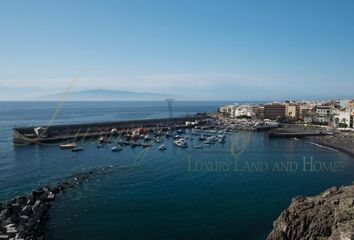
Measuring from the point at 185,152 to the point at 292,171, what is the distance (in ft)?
26.4

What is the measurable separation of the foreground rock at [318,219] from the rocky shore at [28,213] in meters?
6.43

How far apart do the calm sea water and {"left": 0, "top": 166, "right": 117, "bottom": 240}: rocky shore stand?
37cm

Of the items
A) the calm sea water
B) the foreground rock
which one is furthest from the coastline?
the foreground rock

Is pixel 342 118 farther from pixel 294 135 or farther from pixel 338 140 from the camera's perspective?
pixel 338 140

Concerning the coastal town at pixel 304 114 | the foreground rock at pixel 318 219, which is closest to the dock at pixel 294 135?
the coastal town at pixel 304 114

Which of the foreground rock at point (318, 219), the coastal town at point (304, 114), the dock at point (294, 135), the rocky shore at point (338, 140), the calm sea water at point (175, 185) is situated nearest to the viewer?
the foreground rock at point (318, 219)

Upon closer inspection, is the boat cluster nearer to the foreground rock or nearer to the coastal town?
the coastal town

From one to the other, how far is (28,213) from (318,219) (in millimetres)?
8372

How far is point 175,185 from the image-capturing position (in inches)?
637

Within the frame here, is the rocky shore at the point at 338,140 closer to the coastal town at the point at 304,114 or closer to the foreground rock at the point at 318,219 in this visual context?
the coastal town at the point at 304,114

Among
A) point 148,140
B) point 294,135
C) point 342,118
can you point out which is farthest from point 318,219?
point 342,118

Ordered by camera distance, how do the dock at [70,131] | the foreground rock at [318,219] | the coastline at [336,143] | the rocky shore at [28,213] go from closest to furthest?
the foreground rock at [318,219], the rocky shore at [28,213], the coastline at [336,143], the dock at [70,131]

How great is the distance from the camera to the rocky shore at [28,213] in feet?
32.3

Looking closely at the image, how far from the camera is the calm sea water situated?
36.6 feet
